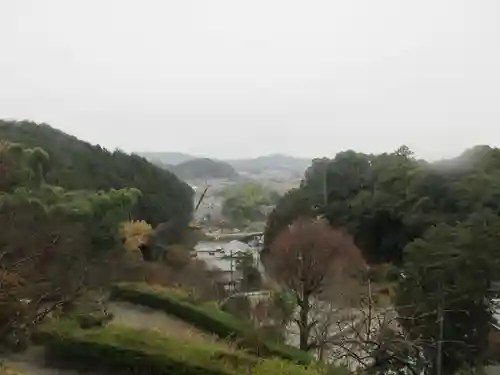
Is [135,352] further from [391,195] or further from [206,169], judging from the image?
[206,169]

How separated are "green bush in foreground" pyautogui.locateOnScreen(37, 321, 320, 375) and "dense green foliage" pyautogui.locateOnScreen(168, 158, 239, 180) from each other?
68.9 feet

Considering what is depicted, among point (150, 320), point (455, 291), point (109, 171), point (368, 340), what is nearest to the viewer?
point (368, 340)

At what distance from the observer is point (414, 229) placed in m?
14.3

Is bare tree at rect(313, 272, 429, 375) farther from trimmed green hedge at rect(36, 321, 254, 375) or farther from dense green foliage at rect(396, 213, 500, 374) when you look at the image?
trimmed green hedge at rect(36, 321, 254, 375)

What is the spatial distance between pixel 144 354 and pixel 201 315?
6.54ft

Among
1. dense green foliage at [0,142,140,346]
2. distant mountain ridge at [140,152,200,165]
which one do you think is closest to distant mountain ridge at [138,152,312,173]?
Result: distant mountain ridge at [140,152,200,165]

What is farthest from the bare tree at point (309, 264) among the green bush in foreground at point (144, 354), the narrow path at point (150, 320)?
the green bush in foreground at point (144, 354)

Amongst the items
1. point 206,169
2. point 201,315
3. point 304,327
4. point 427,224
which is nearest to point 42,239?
point 201,315

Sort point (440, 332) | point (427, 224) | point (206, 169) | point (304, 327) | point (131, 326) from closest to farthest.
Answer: point (131, 326) < point (440, 332) < point (304, 327) < point (427, 224) < point (206, 169)

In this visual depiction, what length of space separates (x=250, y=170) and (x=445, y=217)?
18347mm

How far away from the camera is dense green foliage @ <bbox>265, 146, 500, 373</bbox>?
25.2 feet

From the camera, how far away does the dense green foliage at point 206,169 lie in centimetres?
2719

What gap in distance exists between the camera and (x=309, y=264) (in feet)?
30.7

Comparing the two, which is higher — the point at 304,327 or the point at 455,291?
the point at 455,291
